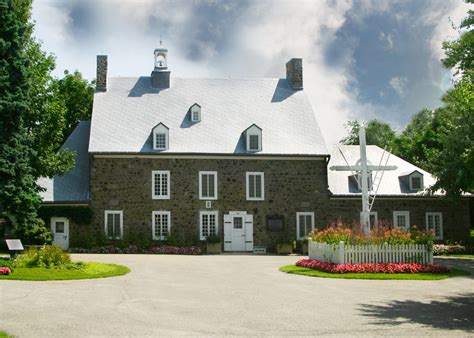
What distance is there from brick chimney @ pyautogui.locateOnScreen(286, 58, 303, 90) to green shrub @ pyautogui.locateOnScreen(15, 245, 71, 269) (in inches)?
942

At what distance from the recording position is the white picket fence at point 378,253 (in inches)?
818

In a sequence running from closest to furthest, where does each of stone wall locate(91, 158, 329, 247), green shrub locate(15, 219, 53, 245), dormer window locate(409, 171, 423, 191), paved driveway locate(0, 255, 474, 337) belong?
paved driveway locate(0, 255, 474, 337), green shrub locate(15, 219, 53, 245), stone wall locate(91, 158, 329, 247), dormer window locate(409, 171, 423, 191)

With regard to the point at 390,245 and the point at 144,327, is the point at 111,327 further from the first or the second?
the point at 390,245

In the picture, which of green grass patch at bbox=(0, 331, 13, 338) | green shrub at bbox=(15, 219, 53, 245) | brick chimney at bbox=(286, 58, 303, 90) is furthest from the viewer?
brick chimney at bbox=(286, 58, 303, 90)

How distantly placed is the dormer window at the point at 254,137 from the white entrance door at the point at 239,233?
3884 mm

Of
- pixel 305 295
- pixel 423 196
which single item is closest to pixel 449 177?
pixel 423 196

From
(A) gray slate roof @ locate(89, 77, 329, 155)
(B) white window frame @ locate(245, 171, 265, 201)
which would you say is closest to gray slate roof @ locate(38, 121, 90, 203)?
(A) gray slate roof @ locate(89, 77, 329, 155)

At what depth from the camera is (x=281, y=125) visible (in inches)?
1447

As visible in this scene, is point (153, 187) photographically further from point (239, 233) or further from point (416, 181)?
point (416, 181)

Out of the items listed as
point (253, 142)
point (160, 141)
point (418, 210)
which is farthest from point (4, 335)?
point (418, 210)

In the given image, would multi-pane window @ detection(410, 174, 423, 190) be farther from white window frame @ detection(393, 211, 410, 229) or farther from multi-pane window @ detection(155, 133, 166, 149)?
multi-pane window @ detection(155, 133, 166, 149)

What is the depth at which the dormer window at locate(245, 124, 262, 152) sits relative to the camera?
3462cm

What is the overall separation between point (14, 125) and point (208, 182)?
499 inches

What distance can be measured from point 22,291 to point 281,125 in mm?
24488
